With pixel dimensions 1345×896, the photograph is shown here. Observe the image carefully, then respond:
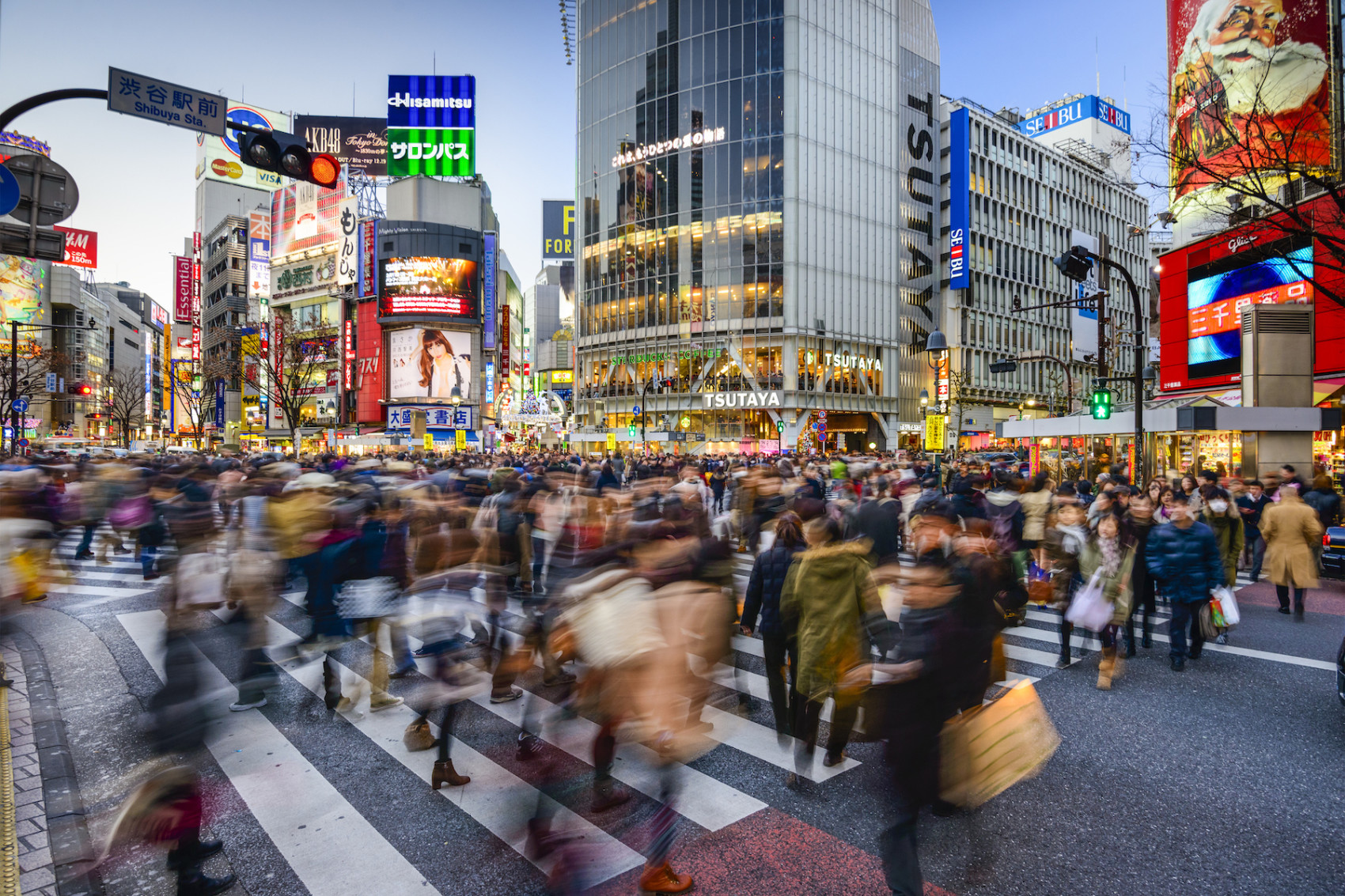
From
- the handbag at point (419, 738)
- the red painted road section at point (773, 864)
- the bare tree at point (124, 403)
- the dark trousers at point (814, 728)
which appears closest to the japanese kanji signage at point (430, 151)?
the bare tree at point (124, 403)

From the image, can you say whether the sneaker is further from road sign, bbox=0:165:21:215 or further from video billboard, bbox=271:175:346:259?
video billboard, bbox=271:175:346:259

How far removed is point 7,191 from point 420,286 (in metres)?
58.5

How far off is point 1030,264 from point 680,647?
74.9 m

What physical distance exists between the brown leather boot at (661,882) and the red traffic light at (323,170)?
6.84 m

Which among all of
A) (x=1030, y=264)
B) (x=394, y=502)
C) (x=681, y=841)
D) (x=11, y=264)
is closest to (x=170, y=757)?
(x=394, y=502)

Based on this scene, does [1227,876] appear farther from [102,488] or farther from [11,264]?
[11,264]

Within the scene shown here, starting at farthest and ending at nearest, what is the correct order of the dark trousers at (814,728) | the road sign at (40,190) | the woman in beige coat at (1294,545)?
the woman in beige coat at (1294,545)
the road sign at (40,190)
the dark trousers at (814,728)

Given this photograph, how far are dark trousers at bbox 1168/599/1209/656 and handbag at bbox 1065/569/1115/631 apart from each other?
128cm

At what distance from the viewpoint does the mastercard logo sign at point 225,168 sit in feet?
335

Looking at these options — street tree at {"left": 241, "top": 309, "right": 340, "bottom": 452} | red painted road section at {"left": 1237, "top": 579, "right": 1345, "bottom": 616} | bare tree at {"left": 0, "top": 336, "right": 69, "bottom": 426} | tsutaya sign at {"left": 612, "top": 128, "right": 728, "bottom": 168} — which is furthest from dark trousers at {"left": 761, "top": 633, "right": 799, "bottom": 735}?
street tree at {"left": 241, "top": 309, "right": 340, "bottom": 452}

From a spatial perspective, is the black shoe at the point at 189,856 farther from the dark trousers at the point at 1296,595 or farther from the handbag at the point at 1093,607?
the dark trousers at the point at 1296,595

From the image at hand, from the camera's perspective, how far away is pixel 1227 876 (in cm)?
380

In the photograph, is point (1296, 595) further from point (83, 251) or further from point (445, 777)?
point (83, 251)

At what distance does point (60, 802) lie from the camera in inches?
181
